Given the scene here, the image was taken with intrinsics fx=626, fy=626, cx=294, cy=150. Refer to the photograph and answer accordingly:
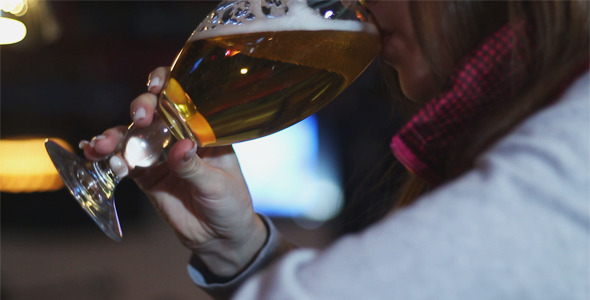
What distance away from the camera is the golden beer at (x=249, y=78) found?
1.87 feet

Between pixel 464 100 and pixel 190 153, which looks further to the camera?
pixel 190 153

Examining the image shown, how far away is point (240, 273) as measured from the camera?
2.52 ft

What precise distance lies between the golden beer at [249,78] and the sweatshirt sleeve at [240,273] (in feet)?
0.69

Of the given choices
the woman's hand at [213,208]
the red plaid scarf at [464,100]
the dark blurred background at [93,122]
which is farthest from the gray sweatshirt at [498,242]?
the dark blurred background at [93,122]

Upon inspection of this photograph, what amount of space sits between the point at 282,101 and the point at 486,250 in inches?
11.5

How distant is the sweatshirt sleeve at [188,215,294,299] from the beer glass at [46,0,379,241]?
0.21m

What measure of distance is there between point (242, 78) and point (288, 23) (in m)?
0.06

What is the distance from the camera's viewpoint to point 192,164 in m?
0.66

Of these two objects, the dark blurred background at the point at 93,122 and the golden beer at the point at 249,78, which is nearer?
the golden beer at the point at 249,78

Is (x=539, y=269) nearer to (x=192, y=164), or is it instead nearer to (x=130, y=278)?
(x=192, y=164)

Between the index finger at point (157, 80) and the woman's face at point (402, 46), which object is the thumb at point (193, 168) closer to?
the index finger at point (157, 80)

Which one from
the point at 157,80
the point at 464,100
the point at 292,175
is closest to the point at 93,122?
the point at 292,175

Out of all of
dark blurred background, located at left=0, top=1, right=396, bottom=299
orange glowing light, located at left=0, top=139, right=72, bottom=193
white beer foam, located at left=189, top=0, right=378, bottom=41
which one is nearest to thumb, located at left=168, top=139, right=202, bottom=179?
white beer foam, located at left=189, top=0, right=378, bottom=41

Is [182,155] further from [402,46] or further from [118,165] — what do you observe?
[402,46]
